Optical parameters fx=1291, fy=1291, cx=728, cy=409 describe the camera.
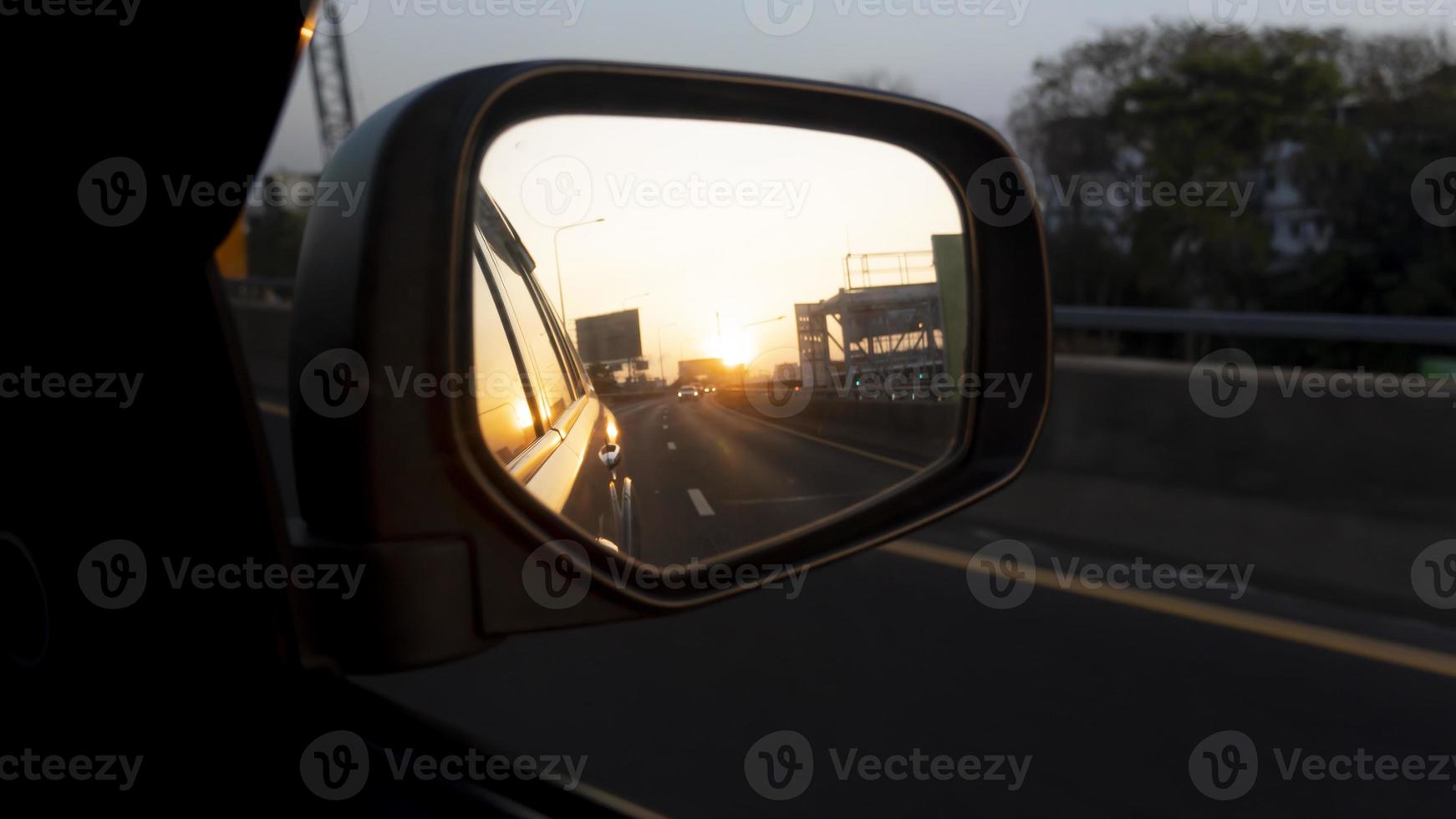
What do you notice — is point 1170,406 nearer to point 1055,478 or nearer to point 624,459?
point 1055,478

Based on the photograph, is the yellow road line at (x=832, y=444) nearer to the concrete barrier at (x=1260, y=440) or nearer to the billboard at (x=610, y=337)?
the billboard at (x=610, y=337)

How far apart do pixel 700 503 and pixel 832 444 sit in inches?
21.0

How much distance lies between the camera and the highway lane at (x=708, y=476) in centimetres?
159

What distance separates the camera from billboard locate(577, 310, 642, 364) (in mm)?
1549

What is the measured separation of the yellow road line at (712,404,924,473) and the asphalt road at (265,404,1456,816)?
5.43 feet

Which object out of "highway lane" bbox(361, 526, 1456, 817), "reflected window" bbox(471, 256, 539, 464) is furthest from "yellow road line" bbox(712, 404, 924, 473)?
"highway lane" bbox(361, 526, 1456, 817)

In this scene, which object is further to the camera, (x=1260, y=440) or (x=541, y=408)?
(x=1260, y=440)

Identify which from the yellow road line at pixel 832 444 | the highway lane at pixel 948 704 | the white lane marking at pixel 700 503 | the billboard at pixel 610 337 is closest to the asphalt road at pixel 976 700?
the highway lane at pixel 948 704

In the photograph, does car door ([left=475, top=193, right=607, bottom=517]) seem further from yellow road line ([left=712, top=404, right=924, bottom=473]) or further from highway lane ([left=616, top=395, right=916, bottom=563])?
Result: yellow road line ([left=712, top=404, right=924, bottom=473])

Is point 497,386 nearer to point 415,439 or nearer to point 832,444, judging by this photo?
point 415,439

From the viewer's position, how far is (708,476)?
1.65 m

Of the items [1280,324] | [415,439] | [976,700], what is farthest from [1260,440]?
[415,439]

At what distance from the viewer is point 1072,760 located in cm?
418

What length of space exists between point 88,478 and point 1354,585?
6359 millimetres
